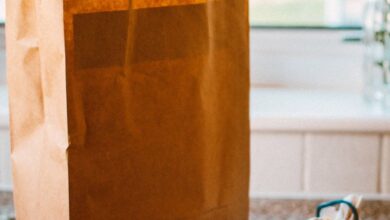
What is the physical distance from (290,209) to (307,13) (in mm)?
788

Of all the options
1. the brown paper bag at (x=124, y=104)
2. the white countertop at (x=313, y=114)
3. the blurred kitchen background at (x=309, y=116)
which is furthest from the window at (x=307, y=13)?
the brown paper bag at (x=124, y=104)

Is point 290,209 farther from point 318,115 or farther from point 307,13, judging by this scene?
point 307,13

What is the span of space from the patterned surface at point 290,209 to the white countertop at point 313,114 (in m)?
0.32

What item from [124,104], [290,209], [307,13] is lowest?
[290,209]

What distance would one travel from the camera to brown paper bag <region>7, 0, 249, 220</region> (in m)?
0.47

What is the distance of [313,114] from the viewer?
1133 millimetres

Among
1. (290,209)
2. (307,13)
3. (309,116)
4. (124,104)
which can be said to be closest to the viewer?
(124,104)

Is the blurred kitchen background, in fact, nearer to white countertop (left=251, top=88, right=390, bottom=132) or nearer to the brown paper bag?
white countertop (left=251, top=88, right=390, bottom=132)

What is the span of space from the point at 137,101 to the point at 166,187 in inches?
3.3

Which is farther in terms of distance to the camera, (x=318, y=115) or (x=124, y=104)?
(x=318, y=115)

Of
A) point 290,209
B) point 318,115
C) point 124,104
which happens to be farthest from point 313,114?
point 124,104

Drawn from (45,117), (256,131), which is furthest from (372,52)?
(45,117)

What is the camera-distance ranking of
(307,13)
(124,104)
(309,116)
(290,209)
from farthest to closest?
(307,13) → (309,116) → (290,209) → (124,104)

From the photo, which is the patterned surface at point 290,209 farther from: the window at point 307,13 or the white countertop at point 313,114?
the window at point 307,13
